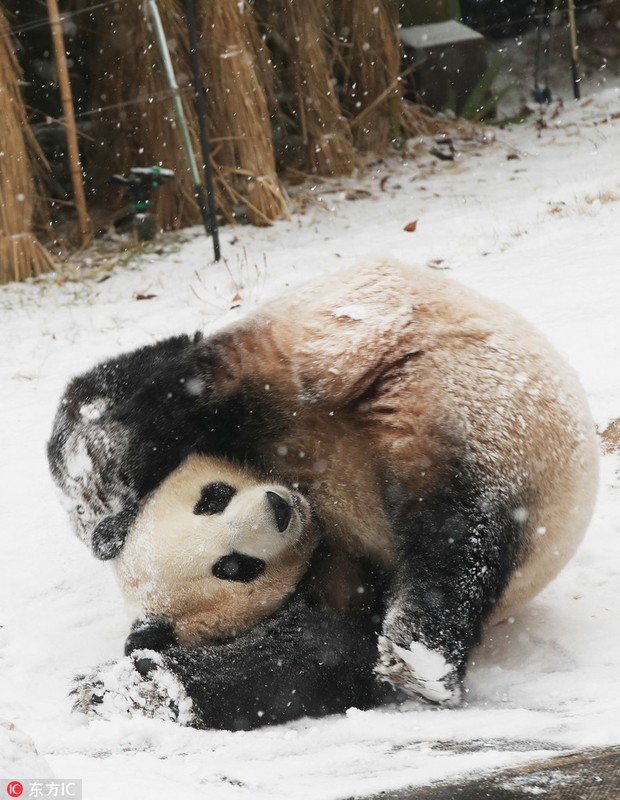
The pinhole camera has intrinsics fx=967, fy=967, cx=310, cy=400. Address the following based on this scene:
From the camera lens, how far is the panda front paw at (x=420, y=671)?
2363 mm

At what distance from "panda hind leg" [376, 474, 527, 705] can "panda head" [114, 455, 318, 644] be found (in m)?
0.32

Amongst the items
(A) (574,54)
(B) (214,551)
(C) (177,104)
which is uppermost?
(C) (177,104)

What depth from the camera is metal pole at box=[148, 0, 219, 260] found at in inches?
287

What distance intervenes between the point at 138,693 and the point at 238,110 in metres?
5.91

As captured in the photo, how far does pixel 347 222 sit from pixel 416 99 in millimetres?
3172

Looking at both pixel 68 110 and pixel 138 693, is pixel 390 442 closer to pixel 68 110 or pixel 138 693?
pixel 138 693

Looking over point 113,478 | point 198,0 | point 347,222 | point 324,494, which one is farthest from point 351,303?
point 198,0

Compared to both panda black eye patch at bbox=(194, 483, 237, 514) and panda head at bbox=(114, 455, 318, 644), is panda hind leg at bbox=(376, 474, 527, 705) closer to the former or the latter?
panda head at bbox=(114, 455, 318, 644)

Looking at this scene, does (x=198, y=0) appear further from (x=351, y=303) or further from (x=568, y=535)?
(x=568, y=535)

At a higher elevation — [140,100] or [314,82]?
[140,100]

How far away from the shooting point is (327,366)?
8.54ft

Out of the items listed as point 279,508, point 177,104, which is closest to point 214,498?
point 279,508

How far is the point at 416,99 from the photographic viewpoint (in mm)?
10211

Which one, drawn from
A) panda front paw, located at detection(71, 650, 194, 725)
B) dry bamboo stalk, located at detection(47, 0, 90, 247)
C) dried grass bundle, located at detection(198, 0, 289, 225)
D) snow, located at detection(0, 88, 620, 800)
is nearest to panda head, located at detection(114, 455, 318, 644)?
panda front paw, located at detection(71, 650, 194, 725)
